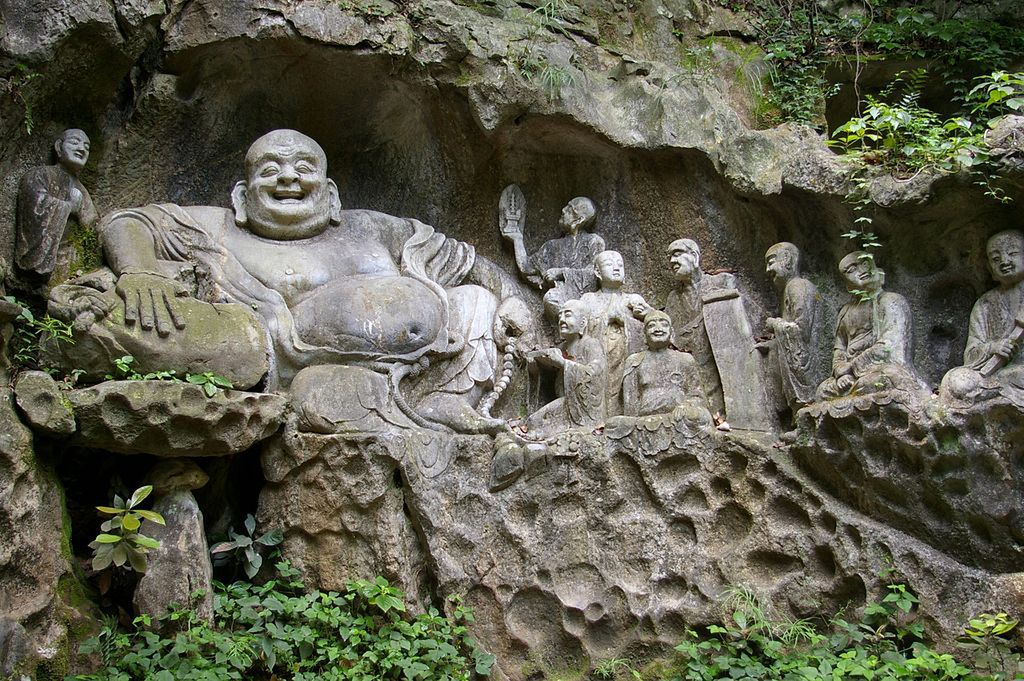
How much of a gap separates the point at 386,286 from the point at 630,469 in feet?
6.09

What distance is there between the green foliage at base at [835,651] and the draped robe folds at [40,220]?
158 inches

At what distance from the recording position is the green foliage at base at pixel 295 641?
5.03 metres

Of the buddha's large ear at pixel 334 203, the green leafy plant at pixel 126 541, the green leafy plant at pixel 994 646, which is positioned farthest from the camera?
the buddha's large ear at pixel 334 203

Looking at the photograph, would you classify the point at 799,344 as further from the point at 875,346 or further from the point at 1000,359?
the point at 1000,359

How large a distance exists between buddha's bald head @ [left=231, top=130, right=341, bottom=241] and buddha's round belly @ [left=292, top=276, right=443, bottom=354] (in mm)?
569

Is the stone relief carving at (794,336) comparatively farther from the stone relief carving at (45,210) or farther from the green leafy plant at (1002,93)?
the stone relief carving at (45,210)

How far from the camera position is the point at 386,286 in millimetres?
6363

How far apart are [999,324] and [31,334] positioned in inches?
215

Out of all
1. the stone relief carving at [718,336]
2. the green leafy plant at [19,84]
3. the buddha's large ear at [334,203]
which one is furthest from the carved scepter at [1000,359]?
the green leafy plant at [19,84]

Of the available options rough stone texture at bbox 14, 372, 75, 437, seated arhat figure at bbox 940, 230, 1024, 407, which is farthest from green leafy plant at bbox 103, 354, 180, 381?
seated arhat figure at bbox 940, 230, 1024, 407

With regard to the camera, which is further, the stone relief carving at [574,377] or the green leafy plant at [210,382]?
the stone relief carving at [574,377]

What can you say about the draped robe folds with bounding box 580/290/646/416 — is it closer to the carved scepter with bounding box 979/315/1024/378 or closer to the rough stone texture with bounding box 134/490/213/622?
the carved scepter with bounding box 979/315/1024/378

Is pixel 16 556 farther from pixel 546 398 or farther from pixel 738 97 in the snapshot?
pixel 738 97

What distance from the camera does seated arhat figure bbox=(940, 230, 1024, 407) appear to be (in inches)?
223
